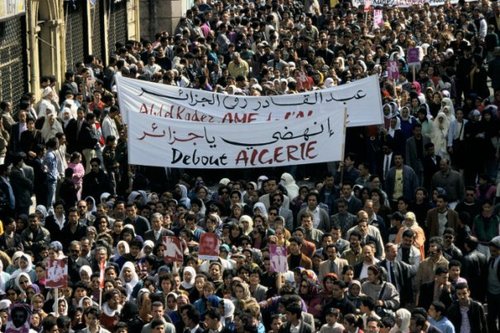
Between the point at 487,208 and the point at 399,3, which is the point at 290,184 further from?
the point at 399,3

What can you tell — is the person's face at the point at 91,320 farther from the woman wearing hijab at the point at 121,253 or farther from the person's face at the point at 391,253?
→ the person's face at the point at 391,253

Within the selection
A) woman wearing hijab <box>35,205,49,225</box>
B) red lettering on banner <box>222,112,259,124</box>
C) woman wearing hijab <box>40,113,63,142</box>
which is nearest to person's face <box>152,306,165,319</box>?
woman wearing hijab <box>35,205,49,225</box>

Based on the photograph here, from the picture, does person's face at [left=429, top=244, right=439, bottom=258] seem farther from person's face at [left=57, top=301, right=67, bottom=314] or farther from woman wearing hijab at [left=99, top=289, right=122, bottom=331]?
person's face at [left=57, top=301, right=67, bottom=314]

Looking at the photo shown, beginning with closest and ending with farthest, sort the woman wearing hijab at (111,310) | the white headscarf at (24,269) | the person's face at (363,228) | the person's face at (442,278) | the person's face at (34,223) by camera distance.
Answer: the woman wearing hijab at (111,310) → the person's face at (442,278) → the white headscarf at (24,269) → the person's face at (363,228) → the person's face at (34,223)

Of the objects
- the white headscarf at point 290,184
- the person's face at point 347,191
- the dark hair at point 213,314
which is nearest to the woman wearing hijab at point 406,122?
the white headscarf at point 290,184

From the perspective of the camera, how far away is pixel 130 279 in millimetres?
19750

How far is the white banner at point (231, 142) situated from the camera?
2428 centimetres

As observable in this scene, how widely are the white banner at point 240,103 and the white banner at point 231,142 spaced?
46cm

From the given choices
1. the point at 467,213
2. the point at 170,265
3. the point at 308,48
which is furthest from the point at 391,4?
the point at 170,265

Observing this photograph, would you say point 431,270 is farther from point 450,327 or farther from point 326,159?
point 326,159

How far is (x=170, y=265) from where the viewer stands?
20.2m

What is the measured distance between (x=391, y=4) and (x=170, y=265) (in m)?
21.1

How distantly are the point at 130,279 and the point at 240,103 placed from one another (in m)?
6.10

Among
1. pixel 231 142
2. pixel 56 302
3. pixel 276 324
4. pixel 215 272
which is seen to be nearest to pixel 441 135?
pixel 231 142
